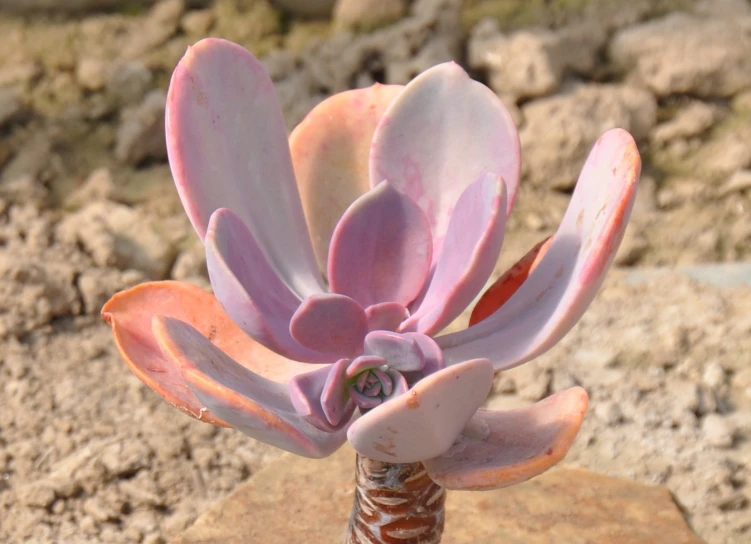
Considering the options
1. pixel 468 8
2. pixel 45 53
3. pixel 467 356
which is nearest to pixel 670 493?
pixel 467 356

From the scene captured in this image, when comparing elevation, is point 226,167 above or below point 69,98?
above

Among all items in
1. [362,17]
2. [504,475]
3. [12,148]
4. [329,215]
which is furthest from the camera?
[362,17]

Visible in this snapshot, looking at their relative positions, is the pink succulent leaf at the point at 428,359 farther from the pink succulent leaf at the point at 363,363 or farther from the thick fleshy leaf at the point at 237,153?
the thick fleshy leaf at the point at 237,153

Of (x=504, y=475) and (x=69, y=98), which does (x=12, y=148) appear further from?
(x=504, y=475)

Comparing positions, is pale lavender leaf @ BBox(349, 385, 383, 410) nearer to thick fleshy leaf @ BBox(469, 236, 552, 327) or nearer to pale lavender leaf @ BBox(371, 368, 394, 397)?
pale lavender leaf @ BBox(371, 368, 394, 397)

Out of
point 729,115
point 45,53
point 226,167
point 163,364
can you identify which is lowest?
point 729,115

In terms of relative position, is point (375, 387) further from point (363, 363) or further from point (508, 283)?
point (508, 283)

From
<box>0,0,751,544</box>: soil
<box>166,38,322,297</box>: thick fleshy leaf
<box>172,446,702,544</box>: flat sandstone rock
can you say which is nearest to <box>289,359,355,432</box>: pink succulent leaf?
<box>166,38,322,297</box>: thick fleshy leaf
